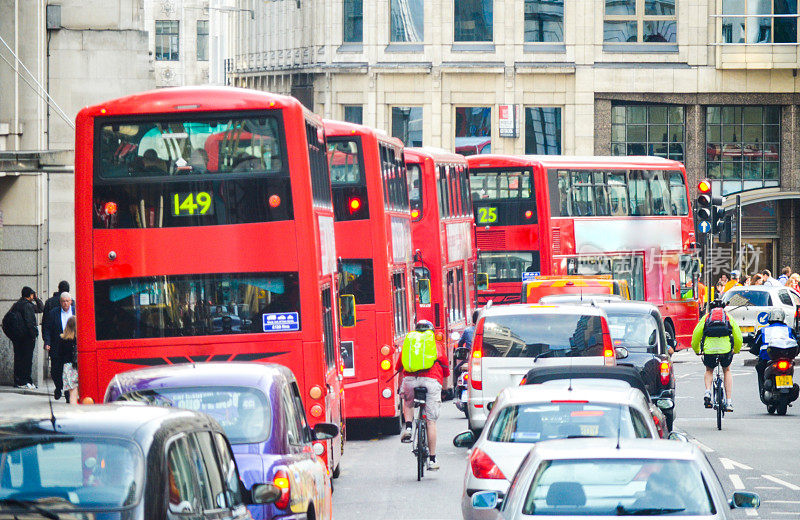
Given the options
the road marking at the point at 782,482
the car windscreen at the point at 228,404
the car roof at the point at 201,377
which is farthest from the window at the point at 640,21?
the car windscreen at the point at 228,404

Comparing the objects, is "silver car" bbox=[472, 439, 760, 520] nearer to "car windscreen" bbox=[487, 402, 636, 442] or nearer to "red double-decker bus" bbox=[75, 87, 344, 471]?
Result: "car windscreen" bbox=[487, 402, 636, 442]

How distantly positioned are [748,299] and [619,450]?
31726 millimetres

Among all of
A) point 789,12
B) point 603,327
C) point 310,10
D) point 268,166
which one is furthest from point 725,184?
point 268,166

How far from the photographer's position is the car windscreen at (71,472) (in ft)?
20.1

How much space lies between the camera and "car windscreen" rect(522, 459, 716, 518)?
7309mm

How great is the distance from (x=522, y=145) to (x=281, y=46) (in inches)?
495

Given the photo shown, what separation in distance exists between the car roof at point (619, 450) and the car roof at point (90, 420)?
196cm

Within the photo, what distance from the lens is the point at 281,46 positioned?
201 feet

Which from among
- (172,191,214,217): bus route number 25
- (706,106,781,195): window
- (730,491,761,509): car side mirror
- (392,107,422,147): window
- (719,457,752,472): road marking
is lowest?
(719,457,752,472): road marking

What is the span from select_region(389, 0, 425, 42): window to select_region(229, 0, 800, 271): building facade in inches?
1.4

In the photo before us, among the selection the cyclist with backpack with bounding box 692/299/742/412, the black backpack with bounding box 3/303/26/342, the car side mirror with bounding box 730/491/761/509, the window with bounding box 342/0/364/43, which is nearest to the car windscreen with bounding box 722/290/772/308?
the cyclist with backpack with bounding box 692/299/742/412

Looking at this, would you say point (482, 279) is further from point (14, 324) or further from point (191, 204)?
point (191, 204)

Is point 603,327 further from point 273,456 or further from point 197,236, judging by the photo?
point 273,456

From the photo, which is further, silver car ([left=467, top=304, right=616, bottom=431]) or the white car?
the white car
